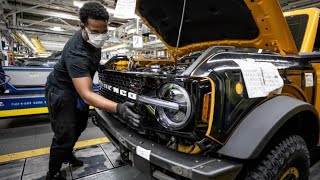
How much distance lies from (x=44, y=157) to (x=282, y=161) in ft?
8.81

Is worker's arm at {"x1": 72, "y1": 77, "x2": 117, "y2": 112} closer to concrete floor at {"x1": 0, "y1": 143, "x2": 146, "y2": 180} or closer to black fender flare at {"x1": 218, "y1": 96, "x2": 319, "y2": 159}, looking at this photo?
black fender flare at {"x1": 218, "y1": 96, "x2": 319, "y2": 159}

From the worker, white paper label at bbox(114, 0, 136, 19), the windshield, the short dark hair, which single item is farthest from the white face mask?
the windshield

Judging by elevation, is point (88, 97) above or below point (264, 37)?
below

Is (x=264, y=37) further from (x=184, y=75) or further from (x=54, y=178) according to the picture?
(x=54, y=178)

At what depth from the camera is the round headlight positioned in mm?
1185

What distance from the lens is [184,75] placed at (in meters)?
1.21

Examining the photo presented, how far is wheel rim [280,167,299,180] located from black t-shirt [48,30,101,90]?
63.2 inches

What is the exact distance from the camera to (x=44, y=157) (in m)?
2.77

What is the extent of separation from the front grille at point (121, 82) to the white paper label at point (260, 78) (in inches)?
Answer: 25.1

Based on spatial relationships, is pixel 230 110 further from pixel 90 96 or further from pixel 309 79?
pixel 309 79

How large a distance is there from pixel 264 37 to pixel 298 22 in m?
0.99

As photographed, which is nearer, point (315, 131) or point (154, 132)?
point (154, 132)

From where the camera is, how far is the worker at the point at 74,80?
1.77 m

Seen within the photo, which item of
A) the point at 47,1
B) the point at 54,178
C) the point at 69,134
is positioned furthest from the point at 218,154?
the point at 47,1
